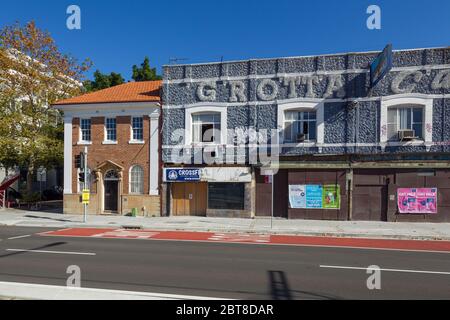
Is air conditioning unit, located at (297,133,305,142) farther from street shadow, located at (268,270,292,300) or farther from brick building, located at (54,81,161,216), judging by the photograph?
street shadow, located at (268,270,292,300)

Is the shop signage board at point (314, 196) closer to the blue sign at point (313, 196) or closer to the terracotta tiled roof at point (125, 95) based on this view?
the blue sign at point (313, 196)

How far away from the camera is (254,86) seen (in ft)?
65.3

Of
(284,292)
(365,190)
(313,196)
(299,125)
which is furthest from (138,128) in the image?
(284,292)

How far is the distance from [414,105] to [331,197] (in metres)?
6.48

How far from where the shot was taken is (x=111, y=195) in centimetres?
2189

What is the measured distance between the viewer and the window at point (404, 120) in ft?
59.8

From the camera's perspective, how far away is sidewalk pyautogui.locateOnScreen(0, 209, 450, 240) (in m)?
15.2

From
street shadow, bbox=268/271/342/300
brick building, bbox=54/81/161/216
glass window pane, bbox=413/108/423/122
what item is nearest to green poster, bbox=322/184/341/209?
glass window pane, bbox=413/108/423/122

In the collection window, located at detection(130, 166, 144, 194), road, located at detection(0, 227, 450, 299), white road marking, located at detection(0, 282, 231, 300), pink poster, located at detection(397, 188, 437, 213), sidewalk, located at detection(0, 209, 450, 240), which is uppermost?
window, located at detection(130, 166, 144, 194)

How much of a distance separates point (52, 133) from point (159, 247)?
18.9 m

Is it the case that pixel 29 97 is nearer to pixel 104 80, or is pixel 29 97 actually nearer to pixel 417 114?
pixel 104 80

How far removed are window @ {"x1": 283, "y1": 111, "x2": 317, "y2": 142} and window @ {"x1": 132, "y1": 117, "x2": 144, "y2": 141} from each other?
876cm
